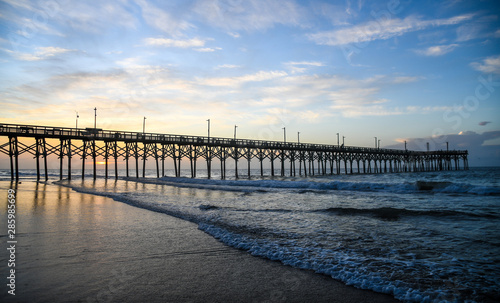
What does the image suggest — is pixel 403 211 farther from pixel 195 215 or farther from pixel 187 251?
pixel 187 251

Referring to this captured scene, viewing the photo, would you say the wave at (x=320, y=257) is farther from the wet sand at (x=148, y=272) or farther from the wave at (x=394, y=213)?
the wave at (x=394, y=213)

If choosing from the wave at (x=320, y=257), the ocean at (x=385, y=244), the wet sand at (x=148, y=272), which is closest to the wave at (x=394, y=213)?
the ocean at (x=385, y=244)

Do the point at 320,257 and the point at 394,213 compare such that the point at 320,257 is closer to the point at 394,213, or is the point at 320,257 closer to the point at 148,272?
the point at 148,272

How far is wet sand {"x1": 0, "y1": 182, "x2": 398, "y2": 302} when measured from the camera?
312 cm

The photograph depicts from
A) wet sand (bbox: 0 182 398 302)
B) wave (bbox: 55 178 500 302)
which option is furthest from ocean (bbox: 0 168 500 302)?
wet sand (bbox: 0 182 398 302)

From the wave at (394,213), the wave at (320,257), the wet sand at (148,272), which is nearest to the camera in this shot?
the wet sand at (148,272)

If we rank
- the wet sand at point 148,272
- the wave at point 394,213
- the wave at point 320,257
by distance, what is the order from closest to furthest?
the wet sand at point 148,272
the wave at point 320,257
the wave at point 394,213

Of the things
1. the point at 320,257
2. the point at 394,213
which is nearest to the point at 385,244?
the point at 320,257

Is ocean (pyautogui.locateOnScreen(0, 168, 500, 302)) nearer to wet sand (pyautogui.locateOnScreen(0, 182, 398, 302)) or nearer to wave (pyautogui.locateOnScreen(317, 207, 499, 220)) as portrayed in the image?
wave (pyautogui.locateOnScreen(317, 207, 499, 220))

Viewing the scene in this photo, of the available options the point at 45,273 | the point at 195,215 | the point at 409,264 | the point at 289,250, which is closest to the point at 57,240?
the point at 45,273

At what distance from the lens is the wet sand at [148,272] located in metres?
3.12

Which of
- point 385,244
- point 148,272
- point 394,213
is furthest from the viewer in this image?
point 394,213

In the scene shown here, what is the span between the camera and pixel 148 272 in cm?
381

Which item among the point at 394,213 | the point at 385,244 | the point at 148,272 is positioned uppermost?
the point at 148,272
